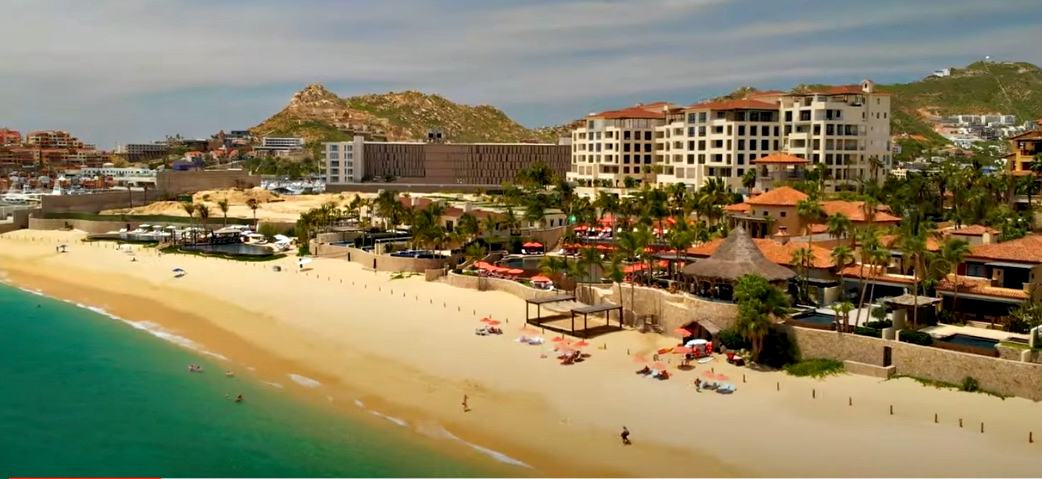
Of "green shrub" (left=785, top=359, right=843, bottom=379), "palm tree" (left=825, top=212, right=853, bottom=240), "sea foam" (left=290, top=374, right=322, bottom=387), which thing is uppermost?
"palm tree" (left=825, top=212, right=853, bottom=240)

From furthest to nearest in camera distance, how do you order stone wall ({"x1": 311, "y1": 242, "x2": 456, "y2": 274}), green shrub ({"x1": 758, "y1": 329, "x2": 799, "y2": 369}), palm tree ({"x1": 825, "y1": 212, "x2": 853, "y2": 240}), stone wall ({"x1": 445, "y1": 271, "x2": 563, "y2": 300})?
1. stone wall ({"x1": 311, "y1": 242, "x2": 456, "y2": 274})
2. stone wall ({"x1": 445, "y1": 271, "x2": 563, "y2": 300})
3. palm tree ({"x1": 825, "y1": 212, "x2": 853, "y2": 240})
4. green shrub ({"x1": 758, "y1": 329, "x2": 799, "y2": 369})

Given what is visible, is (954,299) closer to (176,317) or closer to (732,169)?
(176,317)

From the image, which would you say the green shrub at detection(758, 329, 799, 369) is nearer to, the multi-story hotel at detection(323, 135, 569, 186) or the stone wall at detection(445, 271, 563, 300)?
the stone wall at detection(445, 271, 563, 300)

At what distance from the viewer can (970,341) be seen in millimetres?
34125

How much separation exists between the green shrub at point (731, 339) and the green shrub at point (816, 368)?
99.7 inches

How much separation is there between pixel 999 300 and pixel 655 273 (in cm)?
1764

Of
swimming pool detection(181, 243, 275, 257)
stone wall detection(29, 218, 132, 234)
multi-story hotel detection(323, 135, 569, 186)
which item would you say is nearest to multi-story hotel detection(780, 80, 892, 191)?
multi-story hotel detection(323, 135, 569, 186)

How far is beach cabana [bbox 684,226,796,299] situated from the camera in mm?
38969

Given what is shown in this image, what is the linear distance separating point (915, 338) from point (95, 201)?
10303 cm

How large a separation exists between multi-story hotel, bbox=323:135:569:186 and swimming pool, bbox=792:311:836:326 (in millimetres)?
91873

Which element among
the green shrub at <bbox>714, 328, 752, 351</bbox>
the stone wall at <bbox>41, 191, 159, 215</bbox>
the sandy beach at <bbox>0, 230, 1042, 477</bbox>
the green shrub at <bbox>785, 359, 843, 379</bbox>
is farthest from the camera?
the stone wall at <bbox>41, 191, 159, 215</bbox>

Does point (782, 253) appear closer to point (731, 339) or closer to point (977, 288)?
point (977, 288)

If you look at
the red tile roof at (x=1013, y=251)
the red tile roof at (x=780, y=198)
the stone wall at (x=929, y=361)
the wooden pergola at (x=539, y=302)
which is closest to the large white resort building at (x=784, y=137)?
the red tile roof at (x=780, y=198)

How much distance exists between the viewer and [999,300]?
124 feet
